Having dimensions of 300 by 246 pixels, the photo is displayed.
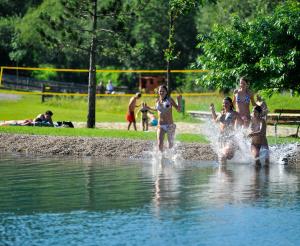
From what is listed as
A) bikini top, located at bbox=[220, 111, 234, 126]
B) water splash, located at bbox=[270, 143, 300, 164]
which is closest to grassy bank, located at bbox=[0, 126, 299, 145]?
water splash, located at bbox=[270, 143, 300, 164]

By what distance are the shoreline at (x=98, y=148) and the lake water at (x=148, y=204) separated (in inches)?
38.2

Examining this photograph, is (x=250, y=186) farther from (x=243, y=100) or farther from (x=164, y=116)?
(x=243, y=100)

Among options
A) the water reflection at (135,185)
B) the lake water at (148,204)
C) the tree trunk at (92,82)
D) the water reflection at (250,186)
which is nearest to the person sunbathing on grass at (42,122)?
the tree trunk at (92,82)

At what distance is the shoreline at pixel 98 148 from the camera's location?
23.5 meters

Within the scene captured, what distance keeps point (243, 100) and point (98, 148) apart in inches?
160

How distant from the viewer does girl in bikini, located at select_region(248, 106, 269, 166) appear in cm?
2153

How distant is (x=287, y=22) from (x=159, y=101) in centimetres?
502

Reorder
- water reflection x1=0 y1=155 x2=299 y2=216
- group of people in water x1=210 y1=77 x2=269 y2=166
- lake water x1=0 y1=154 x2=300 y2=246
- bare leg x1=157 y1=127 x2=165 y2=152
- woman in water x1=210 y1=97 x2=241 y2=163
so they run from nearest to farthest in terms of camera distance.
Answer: lake water x1=0 y1=154 x2=300 y2=246 < water reflection x1=0 y1=155 x2=299 y2=216 < group of people in water x1=210 y1=77 x2=269 y2=166 < woman in water x1=210 y1=97 x2=241 y2=163 < bare leg x1=157 y1=127 x2=165 y2=152

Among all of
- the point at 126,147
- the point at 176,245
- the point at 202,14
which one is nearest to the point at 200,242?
the point at 176,245

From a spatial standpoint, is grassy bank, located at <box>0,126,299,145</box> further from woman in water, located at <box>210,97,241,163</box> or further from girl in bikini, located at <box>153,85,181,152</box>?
woman in water, located at <box>210,97,241,163</box>

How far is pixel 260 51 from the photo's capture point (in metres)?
26.6

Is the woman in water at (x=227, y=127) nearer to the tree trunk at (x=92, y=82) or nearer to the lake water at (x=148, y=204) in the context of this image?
the lake water at (x=148, y=204)

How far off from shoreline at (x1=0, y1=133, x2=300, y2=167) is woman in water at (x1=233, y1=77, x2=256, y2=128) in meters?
1.16

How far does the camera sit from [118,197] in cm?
1655
